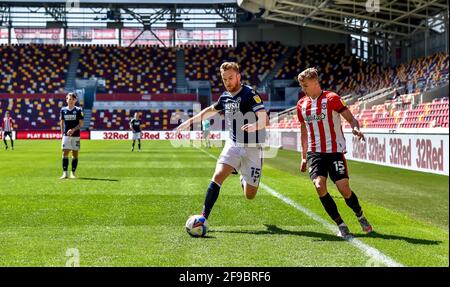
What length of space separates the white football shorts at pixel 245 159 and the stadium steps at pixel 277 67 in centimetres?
5166

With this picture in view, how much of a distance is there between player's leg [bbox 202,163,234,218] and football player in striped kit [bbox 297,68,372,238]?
3.51 feet

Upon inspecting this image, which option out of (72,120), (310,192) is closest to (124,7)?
(72,120)

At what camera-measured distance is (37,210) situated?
9258 millimetres

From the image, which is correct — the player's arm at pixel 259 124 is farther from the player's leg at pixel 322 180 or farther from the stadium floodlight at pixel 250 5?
the stadium floodlight at pixel 250 5

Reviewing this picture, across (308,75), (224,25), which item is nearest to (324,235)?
(308,75)

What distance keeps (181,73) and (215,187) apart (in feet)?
188

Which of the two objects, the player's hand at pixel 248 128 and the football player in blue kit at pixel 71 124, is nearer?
the player's hand at pixel 248 128

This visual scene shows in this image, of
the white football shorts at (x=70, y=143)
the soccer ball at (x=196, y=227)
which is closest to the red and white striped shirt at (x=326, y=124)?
the soccer ball at (x=196, y=227)

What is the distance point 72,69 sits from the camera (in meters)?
64.6

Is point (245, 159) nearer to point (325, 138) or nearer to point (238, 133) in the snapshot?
point (238, 133)

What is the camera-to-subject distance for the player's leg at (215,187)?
7.52 metres
